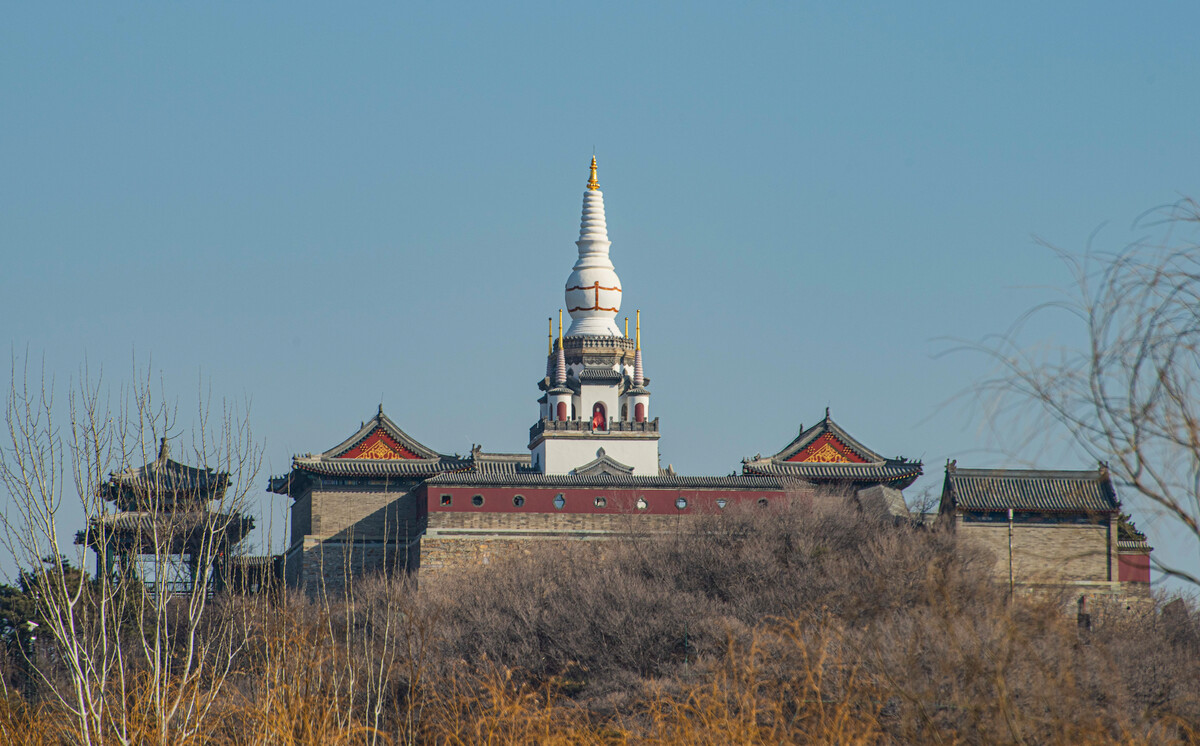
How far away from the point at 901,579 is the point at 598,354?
2118 cm

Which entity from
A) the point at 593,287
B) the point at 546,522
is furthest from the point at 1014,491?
the point at 593,287

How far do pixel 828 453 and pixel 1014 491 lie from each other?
717 centimetres

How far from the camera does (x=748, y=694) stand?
9727 mm

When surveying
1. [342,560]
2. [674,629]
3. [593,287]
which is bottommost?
[674,629]

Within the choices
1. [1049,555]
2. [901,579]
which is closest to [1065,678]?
[901,579]

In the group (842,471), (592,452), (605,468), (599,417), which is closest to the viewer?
(842,471)

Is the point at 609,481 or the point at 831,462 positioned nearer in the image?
the point at 609,481

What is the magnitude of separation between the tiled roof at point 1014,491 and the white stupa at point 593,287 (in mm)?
16213

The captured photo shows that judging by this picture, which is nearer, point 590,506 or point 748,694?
point 748,694

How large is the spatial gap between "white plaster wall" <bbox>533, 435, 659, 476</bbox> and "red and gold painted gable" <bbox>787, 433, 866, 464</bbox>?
4.88m

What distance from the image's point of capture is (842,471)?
39.1m

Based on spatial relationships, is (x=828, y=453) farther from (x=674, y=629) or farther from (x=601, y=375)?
(x=674, y=629)

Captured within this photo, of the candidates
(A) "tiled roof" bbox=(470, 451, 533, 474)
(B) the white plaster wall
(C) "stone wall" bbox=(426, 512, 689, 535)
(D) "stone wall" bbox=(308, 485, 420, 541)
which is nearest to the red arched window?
(B) the white plaster wall

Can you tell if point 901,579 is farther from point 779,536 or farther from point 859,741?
point 859,741
